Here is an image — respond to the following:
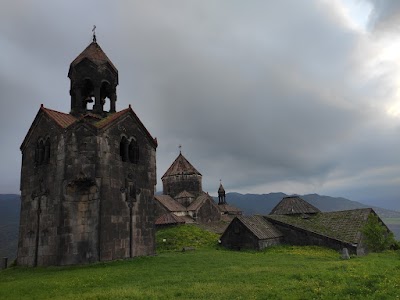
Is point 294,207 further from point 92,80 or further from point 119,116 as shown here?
point 92,80

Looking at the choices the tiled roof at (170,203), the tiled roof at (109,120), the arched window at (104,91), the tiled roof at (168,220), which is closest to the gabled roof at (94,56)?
the arched window at (104,91)

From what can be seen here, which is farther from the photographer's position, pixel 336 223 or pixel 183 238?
pixel 183 238

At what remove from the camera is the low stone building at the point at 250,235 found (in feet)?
96.9

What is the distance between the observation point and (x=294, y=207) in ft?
130

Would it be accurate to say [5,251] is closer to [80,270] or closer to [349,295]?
[80,270]

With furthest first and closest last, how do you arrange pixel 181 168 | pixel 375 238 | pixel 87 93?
1. pixel 181 168
2. pixel 375 238
3. pixel 87 93

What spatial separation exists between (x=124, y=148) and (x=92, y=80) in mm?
5843

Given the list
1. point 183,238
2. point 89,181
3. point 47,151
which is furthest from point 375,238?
point 47,151

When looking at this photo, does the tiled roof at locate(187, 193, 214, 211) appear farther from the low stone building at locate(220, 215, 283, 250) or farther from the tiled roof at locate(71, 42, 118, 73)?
the tiled roof at locate(71, 42, 118, 73)

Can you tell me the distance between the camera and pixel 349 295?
32.9ft

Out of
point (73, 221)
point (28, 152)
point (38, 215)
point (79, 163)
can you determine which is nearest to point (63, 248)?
point (73, 221)

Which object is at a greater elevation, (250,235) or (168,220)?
(168,220)

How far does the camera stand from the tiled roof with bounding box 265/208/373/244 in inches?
1129

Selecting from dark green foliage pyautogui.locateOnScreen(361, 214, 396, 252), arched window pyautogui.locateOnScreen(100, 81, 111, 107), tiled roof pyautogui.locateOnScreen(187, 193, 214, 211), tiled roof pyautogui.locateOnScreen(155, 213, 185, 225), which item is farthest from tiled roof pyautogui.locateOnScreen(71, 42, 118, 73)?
tiled roof pyautogui.locateOnScreen(187, 193, 214, 211)
